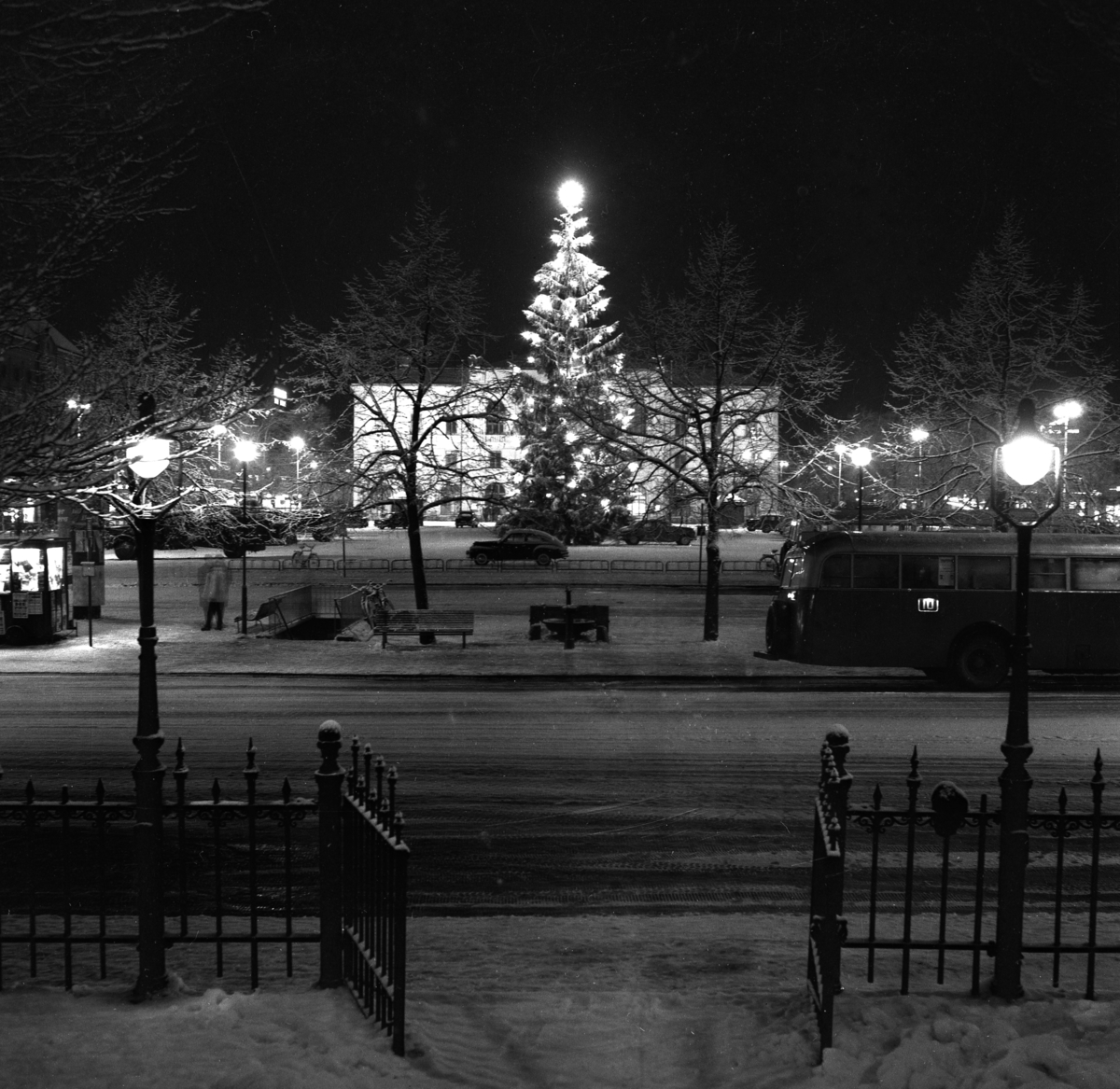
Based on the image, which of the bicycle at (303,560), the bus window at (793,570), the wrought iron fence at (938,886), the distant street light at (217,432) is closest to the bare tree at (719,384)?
the bus window at (793,570)

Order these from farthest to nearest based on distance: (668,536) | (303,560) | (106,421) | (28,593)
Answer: (668,536)
(303,560)
(28,593)
(106,421)

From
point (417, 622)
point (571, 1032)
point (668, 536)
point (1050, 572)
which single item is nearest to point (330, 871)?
point (571, 1032)

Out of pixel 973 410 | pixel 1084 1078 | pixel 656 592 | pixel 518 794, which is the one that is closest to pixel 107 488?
pixel 518 794

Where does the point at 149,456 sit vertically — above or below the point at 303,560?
above

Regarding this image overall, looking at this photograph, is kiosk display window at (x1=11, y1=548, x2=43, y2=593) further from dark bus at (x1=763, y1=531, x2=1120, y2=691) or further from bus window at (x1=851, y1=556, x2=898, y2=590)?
bus window at (x1=851, y1=556, x2=898, y2=590)

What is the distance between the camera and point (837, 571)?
19250 millimetres

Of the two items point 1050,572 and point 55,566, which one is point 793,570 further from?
point 55,566

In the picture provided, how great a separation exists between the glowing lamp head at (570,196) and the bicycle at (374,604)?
2314 centimetres

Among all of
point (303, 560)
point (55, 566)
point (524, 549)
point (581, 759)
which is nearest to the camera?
point (581, 759)

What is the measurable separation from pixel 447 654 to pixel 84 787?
36.8ft

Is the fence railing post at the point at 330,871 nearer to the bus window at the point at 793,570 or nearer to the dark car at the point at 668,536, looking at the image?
the bus window at the point at 793,570

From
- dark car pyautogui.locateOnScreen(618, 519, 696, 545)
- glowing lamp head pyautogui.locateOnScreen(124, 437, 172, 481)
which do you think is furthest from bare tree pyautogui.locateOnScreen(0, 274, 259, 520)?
dark car pyautogui.locateOnScreen(618, 519, 696, 545)

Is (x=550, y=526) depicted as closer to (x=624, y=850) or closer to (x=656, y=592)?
(x=656, y=592)

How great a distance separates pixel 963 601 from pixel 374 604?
12744 mm
